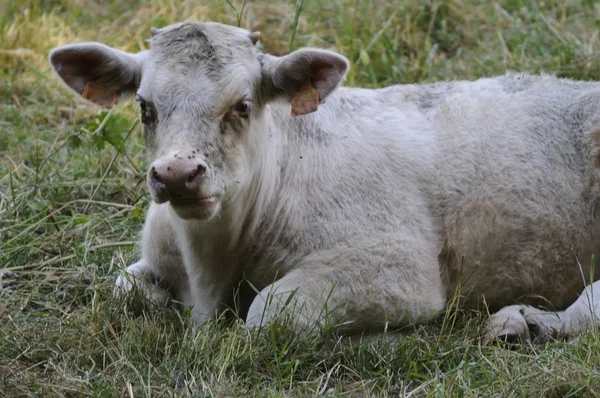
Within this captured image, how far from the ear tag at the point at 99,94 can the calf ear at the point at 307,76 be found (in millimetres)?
908

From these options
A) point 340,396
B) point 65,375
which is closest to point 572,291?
point 340,396

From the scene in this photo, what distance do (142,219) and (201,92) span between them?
79.5 inches

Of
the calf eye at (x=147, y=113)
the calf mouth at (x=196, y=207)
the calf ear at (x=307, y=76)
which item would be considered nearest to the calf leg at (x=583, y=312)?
the calf ear at (x=307, y=76)

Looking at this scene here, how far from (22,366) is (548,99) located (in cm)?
340

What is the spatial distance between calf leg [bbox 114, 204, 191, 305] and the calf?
0.01 meters

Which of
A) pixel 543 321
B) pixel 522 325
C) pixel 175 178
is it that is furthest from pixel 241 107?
pixel 543 321

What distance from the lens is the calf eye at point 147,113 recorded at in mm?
5711

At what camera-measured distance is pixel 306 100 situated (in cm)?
593

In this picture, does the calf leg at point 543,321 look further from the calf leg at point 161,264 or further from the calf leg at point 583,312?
the calf leg at point 161,264

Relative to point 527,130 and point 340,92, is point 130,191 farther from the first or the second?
point 527,130

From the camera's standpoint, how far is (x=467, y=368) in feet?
16.9

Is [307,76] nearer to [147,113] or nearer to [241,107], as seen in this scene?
[241,107]

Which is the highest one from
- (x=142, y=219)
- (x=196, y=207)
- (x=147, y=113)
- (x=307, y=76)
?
(x=307, y=76)

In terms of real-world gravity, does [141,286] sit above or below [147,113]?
below
